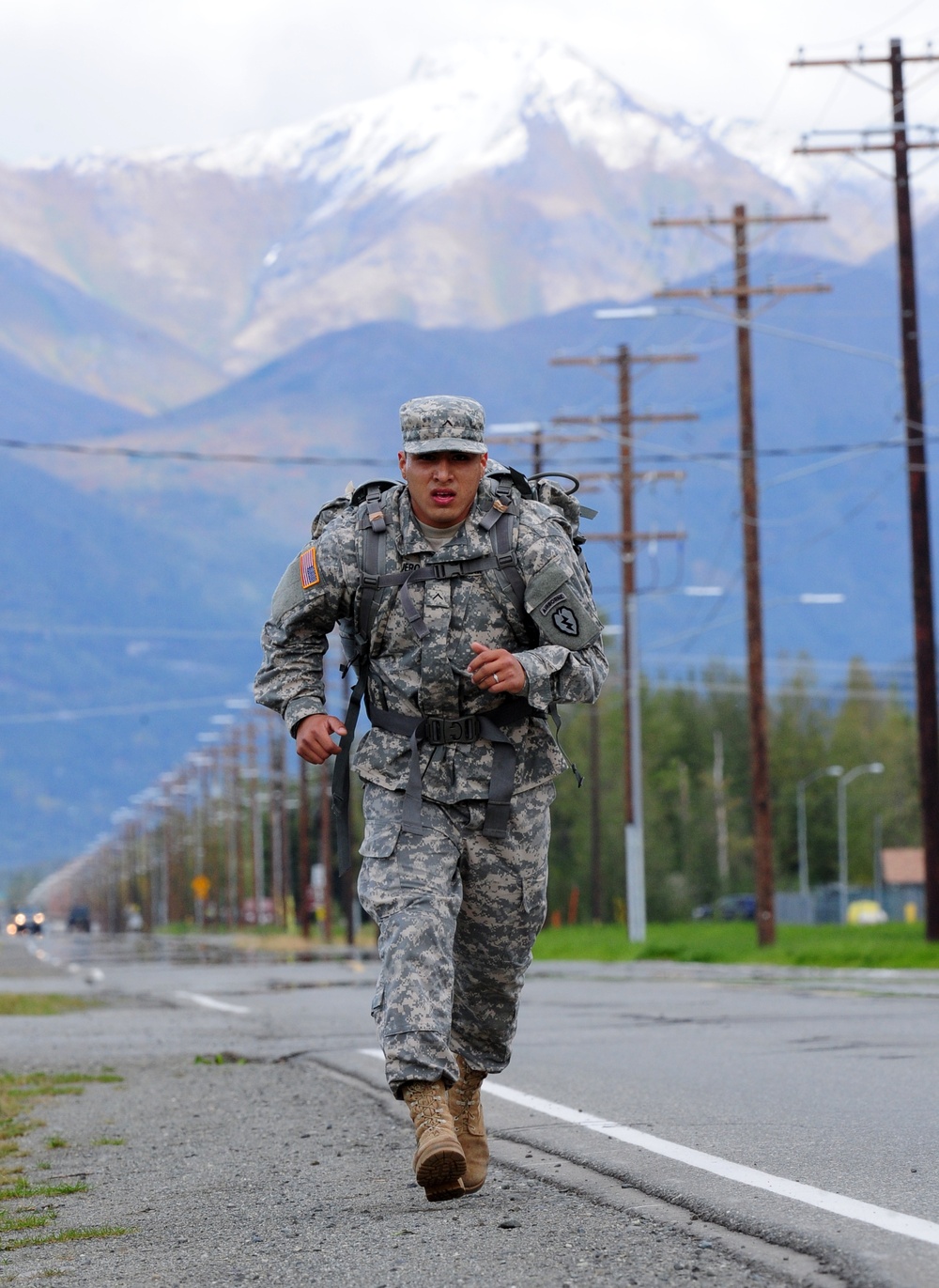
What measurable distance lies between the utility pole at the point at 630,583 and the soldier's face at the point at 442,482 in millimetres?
32654

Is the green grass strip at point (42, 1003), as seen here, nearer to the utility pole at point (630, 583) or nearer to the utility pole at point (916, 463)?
the utility pole at point (916, 463)

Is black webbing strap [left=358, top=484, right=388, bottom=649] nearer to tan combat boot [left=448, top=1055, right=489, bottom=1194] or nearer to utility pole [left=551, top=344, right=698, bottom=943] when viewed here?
tan combat boot [left=448, top=1055, right=489, bottom=1194]

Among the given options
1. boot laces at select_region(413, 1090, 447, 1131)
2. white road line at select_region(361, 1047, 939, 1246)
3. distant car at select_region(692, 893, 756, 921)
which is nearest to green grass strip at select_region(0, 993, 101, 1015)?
white road line at select_region(361, 1047, 939, 1246)

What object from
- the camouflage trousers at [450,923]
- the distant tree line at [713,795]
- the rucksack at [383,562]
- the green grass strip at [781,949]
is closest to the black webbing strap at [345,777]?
the rucksack at [383,562]

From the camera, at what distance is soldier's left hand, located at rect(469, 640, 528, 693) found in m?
6.00

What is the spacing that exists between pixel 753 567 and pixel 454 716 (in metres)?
29.4

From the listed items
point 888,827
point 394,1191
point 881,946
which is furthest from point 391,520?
point 888,827

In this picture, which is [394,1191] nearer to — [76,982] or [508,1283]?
[508,1283]

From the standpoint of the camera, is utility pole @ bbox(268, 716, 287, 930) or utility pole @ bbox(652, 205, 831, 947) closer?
utility pole @ bbox(652, 205, 831, 947)

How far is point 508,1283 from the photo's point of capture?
15.8 feet

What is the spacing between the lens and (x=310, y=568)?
20.9ft

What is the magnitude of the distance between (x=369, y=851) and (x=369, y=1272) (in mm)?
1381

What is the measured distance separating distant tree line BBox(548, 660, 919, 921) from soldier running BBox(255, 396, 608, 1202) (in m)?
80.9

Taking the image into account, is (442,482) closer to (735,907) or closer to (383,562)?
(383,562)
